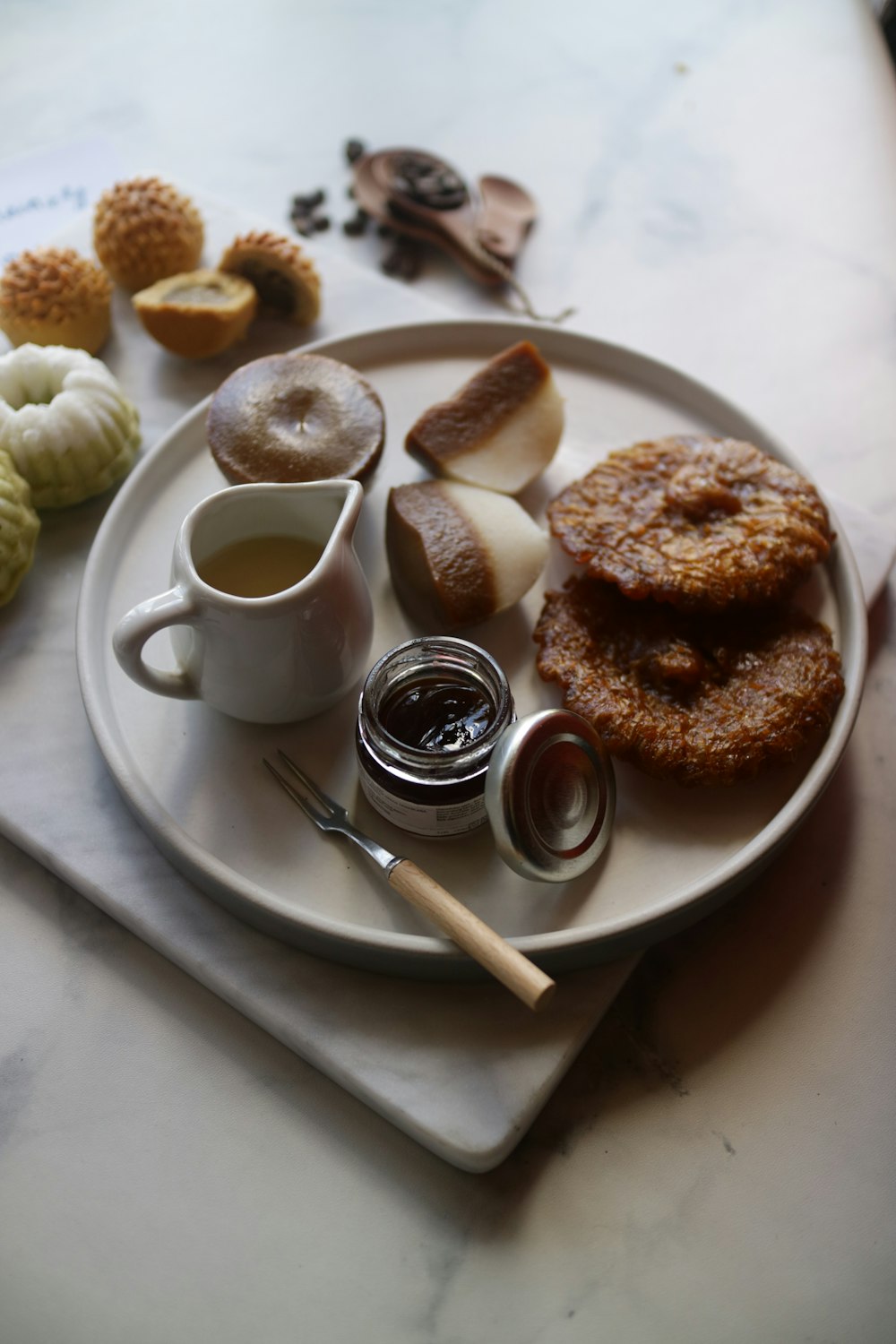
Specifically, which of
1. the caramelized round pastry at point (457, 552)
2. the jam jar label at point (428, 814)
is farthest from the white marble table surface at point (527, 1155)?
the caramelized round pastry at point (457, 552)

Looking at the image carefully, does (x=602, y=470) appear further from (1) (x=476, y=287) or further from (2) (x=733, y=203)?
(2) (x=733, y=203)

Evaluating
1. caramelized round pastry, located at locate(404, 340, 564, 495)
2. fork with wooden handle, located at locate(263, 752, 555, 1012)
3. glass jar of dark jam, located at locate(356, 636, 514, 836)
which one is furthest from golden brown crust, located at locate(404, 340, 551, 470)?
fork with wooden handle, located at locate(263, 752, 555, 1012)

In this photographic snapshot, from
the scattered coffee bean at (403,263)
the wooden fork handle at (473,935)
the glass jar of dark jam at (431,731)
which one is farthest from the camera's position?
the scattered coffee bean at (403,263)

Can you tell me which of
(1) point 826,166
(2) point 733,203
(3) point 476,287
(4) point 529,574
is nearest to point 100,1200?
(4) point 529,574

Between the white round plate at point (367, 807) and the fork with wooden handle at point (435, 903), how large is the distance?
0.02 meters

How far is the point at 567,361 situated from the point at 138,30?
187 centimetres

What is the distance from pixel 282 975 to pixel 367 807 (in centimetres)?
25

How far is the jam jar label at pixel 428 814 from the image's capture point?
50.5 inches

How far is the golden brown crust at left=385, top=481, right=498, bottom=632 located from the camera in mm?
1495

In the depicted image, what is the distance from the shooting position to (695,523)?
1.57 metres

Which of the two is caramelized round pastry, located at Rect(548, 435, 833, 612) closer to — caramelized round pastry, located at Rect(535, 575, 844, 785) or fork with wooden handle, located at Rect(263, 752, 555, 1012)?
caramelized round pastry, located at Rect(535, 575, 844, 785)

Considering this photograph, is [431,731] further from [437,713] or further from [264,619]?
[264,619]

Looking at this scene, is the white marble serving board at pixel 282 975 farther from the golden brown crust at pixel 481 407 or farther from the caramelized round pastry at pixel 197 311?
the golden brown crust at pixel 481 407

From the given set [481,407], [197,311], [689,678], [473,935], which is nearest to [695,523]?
[689,678]
